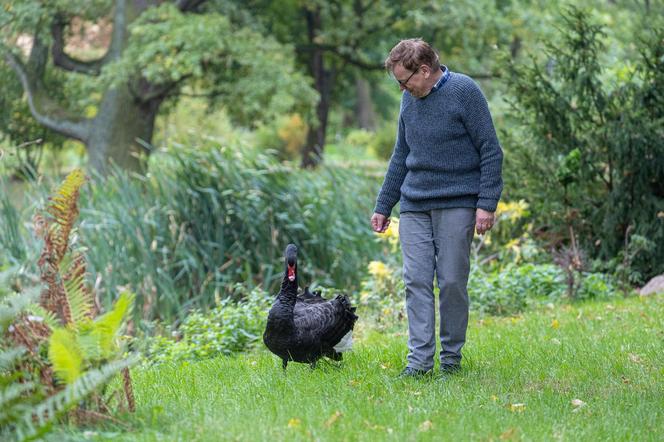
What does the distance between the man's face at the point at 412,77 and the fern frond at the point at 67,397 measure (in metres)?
2.26

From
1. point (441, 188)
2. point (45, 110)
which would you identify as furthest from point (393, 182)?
point (45, 110)

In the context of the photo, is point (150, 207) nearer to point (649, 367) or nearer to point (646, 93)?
point (646, 93)

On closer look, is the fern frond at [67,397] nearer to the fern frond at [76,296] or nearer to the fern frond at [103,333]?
the fern frond at [103,333]

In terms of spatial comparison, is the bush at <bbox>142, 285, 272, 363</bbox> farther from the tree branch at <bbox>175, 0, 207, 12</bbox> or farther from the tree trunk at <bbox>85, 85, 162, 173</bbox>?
the tree branch at <bbox>175, 0, 207, 12</bbox>

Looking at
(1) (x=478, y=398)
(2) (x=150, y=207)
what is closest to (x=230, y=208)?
(2) (x=150, y=207)

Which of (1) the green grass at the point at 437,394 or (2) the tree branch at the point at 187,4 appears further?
(2) the tree branch at the point at 187,4

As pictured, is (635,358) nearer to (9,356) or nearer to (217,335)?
(217,335)

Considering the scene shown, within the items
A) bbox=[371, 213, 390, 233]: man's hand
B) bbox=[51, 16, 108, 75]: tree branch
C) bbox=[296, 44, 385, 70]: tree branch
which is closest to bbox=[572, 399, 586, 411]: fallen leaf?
bbox=[371, 213, 390, 233]: man's hand

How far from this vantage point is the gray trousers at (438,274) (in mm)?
5438

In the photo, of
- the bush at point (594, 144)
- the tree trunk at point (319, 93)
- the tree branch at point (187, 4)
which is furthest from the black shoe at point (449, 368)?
the tree trunk at point (319, 93)

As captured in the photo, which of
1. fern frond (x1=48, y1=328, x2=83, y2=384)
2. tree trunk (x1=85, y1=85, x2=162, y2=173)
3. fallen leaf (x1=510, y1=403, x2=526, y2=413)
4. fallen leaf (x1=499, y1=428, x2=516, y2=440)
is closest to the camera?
fern frond (x1=48, y1=328, x2=83, y2=384)

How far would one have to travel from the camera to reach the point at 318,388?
5113 mm

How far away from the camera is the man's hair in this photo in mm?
5289

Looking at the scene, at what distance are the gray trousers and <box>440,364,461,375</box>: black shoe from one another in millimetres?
24
